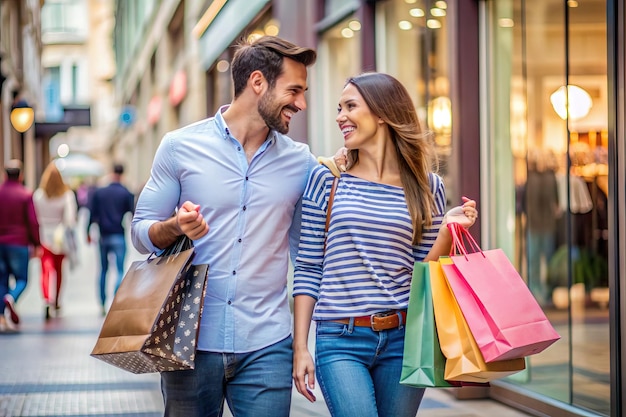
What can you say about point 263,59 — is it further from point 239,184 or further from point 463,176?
point 463,176

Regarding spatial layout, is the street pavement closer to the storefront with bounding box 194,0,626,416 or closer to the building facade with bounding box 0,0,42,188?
the storefront with bounding box 194,0,626,416

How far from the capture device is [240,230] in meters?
3.38

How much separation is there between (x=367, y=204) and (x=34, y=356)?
648 cm

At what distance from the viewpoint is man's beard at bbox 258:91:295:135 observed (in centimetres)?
339

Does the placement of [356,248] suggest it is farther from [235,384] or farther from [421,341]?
[235,384]

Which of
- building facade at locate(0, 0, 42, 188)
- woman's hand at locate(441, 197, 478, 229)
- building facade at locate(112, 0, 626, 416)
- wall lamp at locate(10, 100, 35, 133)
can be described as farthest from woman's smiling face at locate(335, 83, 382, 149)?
building facade at locate(0, 0, 42, 188)

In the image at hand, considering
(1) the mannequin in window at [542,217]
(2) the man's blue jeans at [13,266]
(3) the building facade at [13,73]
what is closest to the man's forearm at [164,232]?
(1) the mannequin in window at [542,217]

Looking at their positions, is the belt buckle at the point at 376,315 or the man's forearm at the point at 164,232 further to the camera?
the belt buckle at the point at 376,315

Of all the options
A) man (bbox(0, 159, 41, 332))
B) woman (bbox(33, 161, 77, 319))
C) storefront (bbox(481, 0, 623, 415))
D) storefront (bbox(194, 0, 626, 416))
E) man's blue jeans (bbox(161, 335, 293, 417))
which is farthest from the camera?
woman (bbox(33, 161, 77, 319))

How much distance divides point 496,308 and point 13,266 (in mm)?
8917

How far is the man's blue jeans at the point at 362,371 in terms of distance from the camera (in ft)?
10.8

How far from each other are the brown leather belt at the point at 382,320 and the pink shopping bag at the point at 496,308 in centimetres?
29

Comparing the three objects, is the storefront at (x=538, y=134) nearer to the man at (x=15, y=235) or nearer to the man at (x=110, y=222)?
the man at (x=15, y=235)

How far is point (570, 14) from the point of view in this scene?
278 inches
